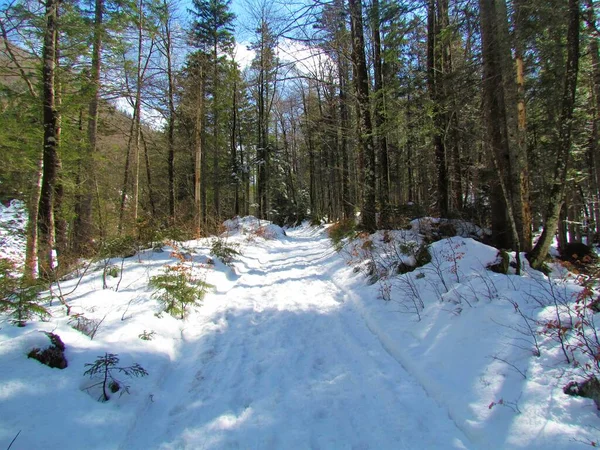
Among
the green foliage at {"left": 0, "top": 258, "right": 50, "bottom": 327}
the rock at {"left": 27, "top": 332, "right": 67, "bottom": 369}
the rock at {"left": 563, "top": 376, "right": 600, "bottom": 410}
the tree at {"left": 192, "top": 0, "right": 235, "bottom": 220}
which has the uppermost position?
the tree at {"left": 192, "top": 0, "right": 235, "bottom": 220}

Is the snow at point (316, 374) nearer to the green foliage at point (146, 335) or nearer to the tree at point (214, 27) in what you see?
the green foliage at point (146, 335)

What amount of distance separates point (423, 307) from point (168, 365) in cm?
347

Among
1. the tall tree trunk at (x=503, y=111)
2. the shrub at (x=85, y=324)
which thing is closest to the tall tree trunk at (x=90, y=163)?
the shrub at (x=85, y=324)

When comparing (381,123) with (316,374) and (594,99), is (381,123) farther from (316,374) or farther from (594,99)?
(316,374)

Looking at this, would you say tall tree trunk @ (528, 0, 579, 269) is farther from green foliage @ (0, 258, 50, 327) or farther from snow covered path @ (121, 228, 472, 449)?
green foliage @ (0, 258, 50, 327)

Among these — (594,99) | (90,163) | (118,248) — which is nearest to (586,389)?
(118,248)

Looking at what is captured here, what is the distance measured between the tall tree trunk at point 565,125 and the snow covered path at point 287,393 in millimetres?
3281

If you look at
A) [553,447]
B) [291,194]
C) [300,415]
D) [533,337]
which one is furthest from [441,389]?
[291,194]

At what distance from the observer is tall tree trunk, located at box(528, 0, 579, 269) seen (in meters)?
4.13

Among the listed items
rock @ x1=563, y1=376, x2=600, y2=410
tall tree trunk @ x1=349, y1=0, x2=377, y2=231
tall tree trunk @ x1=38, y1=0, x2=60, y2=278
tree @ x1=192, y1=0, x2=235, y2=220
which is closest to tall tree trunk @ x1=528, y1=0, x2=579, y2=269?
rock @ x1=563, y1=376, x2=600, y2=410

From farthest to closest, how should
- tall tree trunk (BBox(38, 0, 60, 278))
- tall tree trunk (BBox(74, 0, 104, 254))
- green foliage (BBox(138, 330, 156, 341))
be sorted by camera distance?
tall tree trunk (BBox(74, 0, 104, 254)), tall tree trunk (BBox(38, 0, 60, 278)), green foliage (BBox(138, 330, 156, 341))

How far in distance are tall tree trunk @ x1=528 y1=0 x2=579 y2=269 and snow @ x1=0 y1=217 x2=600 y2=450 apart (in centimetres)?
85

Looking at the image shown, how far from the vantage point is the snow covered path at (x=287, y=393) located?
2.18 m

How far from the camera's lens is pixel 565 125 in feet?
14.1
